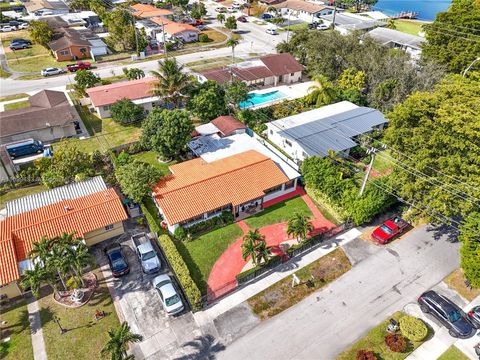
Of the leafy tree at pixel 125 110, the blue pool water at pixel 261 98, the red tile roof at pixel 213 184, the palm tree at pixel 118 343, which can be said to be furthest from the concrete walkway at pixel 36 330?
the blue pool water at pixel 261 98

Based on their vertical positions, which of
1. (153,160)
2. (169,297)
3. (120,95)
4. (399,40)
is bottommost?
(153,160)

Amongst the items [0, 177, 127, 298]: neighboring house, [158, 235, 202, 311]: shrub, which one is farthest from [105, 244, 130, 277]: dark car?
[158, 235, 202, 311]: shrub

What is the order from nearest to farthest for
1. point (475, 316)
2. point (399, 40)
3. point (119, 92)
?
point (475, 316) → point (119, 92) → point (399, 40)

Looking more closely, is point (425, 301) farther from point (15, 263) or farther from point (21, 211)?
point (21, 211)

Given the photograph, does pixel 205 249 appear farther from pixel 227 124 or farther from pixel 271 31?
pixel 271 31

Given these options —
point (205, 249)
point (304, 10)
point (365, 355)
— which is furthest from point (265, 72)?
point (304, 10)

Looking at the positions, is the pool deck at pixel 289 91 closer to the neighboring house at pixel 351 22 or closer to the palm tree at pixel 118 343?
the neighboring house at pixel 351 22
